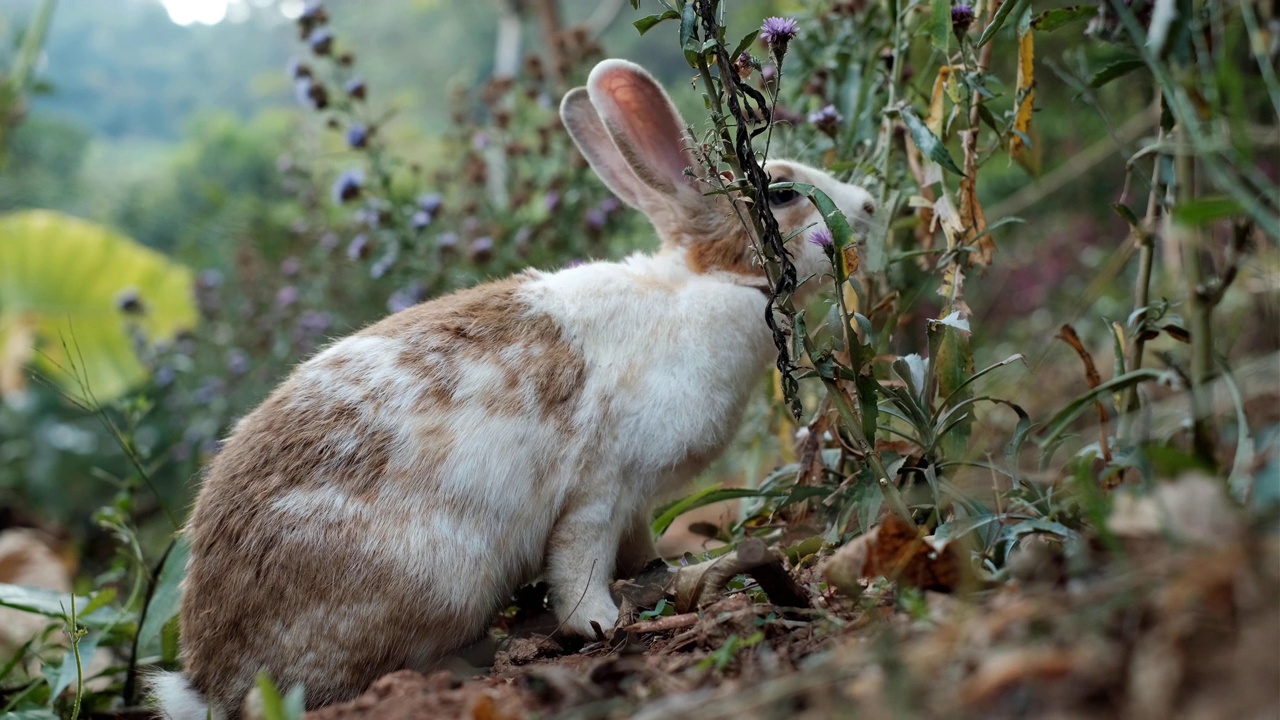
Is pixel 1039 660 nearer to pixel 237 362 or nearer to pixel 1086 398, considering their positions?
pixel 1086 398

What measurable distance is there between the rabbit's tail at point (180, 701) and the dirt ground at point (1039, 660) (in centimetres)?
91

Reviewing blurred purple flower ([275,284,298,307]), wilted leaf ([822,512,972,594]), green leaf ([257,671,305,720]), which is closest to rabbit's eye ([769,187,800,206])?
wilted leaf ([822,512,972,594])

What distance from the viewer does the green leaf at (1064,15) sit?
2.36 metres

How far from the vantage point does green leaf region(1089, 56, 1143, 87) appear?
224cm

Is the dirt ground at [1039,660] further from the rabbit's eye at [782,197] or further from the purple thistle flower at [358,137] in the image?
the purple thistle flower at [358,137]

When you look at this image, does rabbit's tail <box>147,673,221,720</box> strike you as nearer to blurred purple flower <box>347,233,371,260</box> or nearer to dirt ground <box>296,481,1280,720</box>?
dirt ground <box>296,481,1280,720</box>

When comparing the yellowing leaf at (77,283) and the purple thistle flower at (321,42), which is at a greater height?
the purple thistle flower at (321,42)

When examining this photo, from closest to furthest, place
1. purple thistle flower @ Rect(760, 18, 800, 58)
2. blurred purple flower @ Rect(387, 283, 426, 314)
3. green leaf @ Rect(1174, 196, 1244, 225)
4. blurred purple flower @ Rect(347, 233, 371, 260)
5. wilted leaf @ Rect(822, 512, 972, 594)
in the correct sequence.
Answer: green leaf @ Rect(1174, 196, 1244, 225) < wilted leaf @ Rect(822, 512, 972, 594) < purple thistle flower @ Rect(760, 18, 800, 58) < blurred purple flower @ Rect(347, 233, 371, 260) < blurred purple flower @ Rect(387, 283, 426, 314)

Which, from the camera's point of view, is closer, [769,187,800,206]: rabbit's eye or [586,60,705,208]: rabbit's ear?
[586,60,705,208]: rabbit's ear

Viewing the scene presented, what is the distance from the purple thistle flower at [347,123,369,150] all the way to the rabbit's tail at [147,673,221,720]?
7.35 ft

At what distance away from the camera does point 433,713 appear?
69.5 inches

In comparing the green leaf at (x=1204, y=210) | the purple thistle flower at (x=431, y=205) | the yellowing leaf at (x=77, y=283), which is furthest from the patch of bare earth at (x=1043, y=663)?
the yellowing leaf at (x=77, y=283)

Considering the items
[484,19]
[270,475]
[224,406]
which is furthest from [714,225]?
[484,19]

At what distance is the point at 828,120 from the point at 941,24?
521 millimetres
